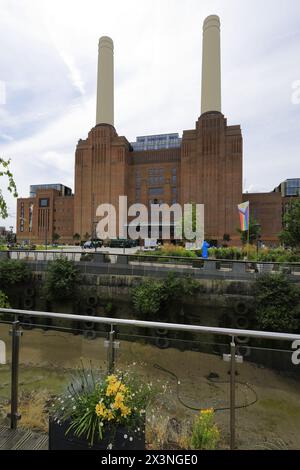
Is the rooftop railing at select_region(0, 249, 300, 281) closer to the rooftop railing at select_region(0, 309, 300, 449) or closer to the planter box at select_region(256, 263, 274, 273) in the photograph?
the planter box at select_region(256, 263, 274, 273)

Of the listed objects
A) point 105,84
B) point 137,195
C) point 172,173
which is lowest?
point 137,195

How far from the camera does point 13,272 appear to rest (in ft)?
49.8

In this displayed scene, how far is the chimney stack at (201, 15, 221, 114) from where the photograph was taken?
62938 mm

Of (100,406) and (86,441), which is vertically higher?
(100,406)

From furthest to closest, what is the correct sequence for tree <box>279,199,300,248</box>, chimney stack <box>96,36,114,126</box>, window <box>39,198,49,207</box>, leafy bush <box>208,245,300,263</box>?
window <box>39,198,49,207</box> < chimney stack <box>96,36,114,126</box> < tree <box>279,199,300,248</box> < leafy bush <box>208,245,300,263</box>

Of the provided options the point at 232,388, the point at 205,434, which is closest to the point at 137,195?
the point at 232,388

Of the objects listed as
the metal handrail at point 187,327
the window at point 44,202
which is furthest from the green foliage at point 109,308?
the window at point 44,202

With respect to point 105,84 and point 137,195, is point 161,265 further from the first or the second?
point 105,84

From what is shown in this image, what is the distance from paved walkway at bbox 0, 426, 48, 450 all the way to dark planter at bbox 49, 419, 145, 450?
38cm

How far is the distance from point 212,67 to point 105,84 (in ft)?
87.4

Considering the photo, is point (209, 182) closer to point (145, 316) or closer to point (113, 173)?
point (113, 173)

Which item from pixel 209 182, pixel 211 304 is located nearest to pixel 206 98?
pixel 209 182

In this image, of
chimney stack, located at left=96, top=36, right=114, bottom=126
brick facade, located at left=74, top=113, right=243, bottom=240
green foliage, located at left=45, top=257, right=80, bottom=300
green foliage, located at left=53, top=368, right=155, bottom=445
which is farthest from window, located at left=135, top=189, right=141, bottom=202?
green foliage, located at left=53, top=368, right=155, bottom=445
